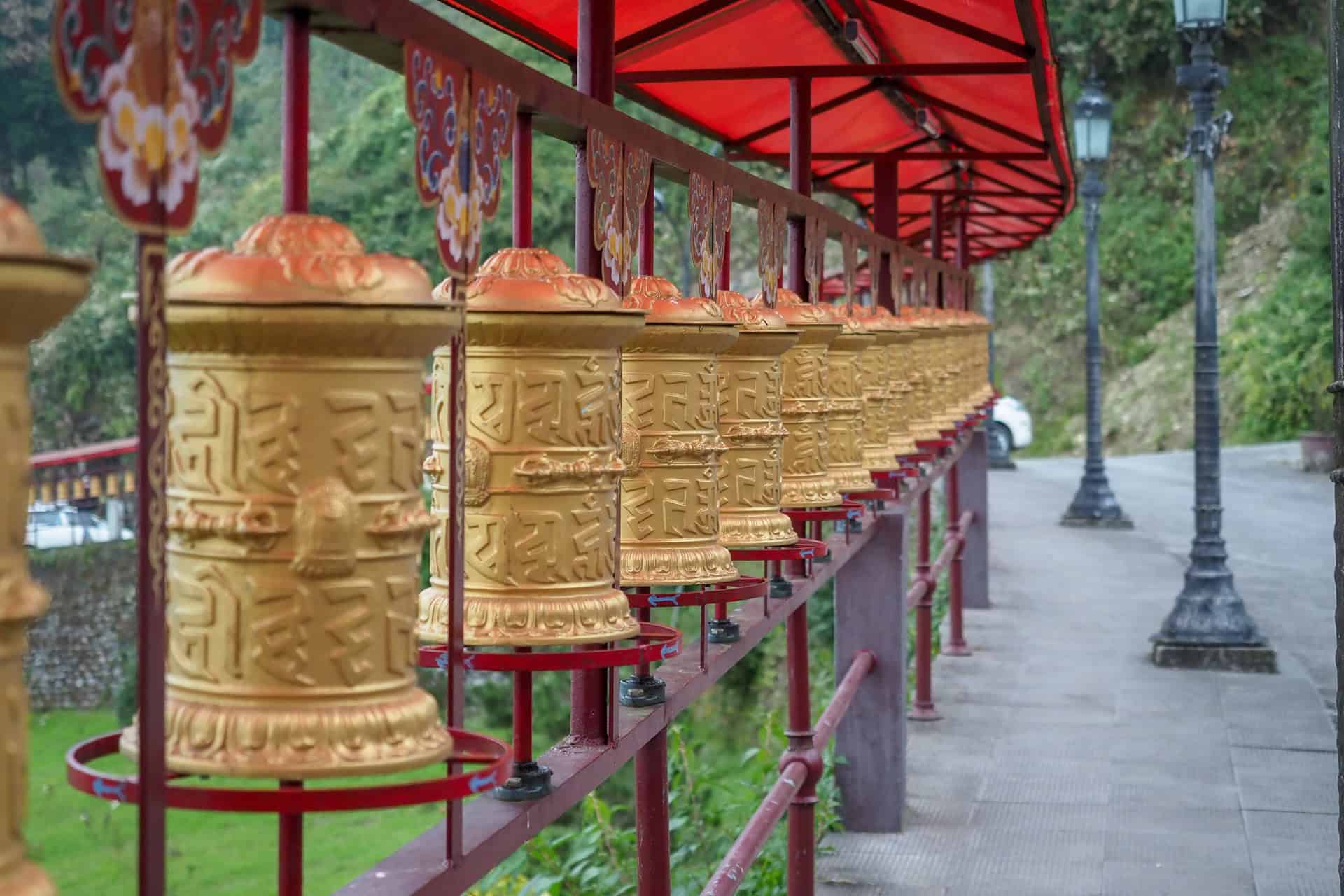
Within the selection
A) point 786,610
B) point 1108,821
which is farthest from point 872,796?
point 786,610

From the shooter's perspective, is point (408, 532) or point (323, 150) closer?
point (408, 532)

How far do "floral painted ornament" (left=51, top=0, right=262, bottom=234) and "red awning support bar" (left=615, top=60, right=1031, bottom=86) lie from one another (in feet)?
12.6

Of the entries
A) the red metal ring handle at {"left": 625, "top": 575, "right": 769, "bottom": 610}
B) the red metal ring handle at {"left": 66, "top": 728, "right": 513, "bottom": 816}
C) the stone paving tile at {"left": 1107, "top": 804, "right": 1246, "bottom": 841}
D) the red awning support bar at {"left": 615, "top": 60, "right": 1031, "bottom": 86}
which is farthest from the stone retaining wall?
the red metal ring handle at {"left": 66, "top": 728, "right": 513, "bottom": 816}

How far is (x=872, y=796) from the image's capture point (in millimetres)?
8188

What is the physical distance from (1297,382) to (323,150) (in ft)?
49.5

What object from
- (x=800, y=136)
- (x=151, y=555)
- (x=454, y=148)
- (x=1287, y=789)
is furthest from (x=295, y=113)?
(x=1287, y=789)

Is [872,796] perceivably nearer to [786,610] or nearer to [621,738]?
[786,610]

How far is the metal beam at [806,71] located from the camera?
5176mm

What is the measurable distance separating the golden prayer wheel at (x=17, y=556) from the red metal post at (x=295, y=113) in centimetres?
50

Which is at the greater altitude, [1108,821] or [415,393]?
[415,393]

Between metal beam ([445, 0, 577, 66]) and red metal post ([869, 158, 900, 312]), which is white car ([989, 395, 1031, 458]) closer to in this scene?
red metal post ([869, 158, 900, 312])

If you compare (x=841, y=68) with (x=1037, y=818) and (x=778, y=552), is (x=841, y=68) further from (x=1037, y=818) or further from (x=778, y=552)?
(x=1037, y=818)

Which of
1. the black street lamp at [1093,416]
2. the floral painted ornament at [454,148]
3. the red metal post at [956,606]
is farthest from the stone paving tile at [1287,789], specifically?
the black street lamp at [1093,416]

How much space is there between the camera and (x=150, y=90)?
1.30m
